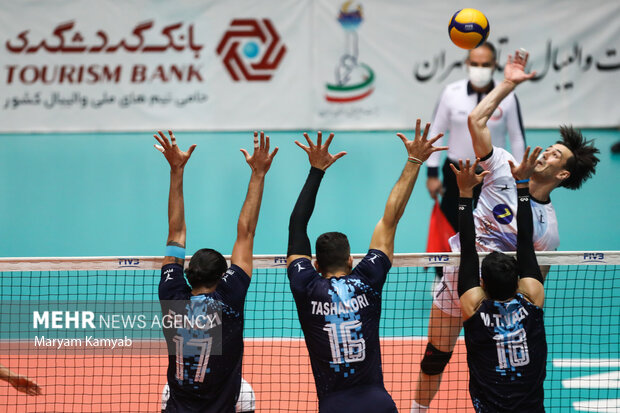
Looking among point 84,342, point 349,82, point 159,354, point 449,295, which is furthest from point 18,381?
point 349,82

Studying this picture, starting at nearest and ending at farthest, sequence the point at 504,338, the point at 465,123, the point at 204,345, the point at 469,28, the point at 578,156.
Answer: the point at 204,345 → the point at 504,338 → the point at 578,156 → the point at 469,28 → the point at 465,123

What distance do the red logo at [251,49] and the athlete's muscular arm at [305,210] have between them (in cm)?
1040

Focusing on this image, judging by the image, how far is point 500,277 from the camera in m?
4.32

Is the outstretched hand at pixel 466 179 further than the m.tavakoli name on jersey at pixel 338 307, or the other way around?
the outstretched hand at pixel 466 179

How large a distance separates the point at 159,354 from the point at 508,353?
9.36 ft

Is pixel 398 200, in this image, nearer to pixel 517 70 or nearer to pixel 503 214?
pixel 503 214

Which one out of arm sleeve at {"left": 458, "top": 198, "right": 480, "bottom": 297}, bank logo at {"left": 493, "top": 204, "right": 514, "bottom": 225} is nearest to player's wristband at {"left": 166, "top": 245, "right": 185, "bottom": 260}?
arm sleeve at {"left": 458, "top": 198, "right": 480, "bottom": 297}

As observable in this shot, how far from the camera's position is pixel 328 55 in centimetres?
1481

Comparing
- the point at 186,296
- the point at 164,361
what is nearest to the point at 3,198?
the point at 164,361

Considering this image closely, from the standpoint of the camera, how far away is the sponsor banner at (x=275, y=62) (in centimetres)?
1455

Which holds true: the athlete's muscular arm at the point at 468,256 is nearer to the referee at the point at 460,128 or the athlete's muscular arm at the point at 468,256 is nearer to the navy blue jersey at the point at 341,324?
the navy blue jersey at the point at 341,324

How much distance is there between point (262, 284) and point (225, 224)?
9.22 feet

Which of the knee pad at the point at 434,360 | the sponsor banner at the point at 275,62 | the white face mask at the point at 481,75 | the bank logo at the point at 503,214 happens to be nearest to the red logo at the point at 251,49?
the sponsor banner at the point at 275,62

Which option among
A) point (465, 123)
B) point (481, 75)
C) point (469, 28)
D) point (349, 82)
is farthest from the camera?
point (349, 82)
